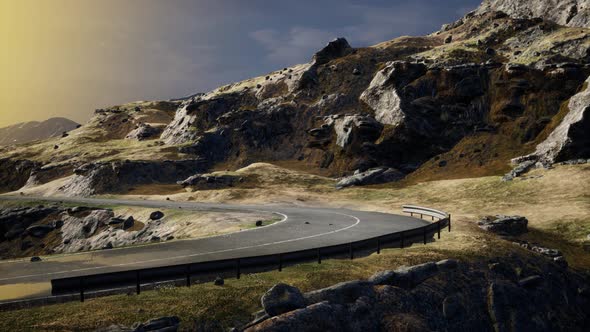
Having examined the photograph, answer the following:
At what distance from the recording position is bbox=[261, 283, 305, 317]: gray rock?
47.7ft

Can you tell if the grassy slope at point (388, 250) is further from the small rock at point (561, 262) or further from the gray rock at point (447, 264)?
the small rock at point (561, 262)

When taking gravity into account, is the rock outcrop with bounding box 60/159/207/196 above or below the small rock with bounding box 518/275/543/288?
above

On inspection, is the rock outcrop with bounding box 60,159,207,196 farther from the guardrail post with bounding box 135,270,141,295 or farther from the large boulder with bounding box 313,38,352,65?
the guardrail post with bounding box 135,270,141,295

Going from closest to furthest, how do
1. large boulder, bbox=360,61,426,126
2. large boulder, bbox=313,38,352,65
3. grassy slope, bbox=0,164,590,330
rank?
1. grassy slope, bbox=0,164,590,330
2. large boulder, bbox=360,61,426,126
3. large boulder, bbox=313,38,352,65

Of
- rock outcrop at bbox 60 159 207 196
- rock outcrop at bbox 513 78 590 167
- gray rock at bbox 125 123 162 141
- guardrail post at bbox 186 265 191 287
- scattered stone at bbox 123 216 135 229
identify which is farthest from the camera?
gray rock at bbox 125 123 162 141

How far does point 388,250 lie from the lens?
23.3m

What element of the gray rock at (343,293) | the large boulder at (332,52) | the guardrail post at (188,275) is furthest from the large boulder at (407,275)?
the large boulder at (332,52)

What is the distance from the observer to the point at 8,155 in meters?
115

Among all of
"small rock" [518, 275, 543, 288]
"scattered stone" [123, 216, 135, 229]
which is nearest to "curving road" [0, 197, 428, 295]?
"small rock" [518, 275, 543, 288]

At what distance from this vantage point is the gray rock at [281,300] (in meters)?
14.5

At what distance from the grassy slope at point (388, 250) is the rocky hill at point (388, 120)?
801 cm

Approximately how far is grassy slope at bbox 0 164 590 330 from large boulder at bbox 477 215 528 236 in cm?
73

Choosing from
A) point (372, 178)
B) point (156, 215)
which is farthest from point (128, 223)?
point (372, 178)

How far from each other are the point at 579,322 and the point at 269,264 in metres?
18.0
